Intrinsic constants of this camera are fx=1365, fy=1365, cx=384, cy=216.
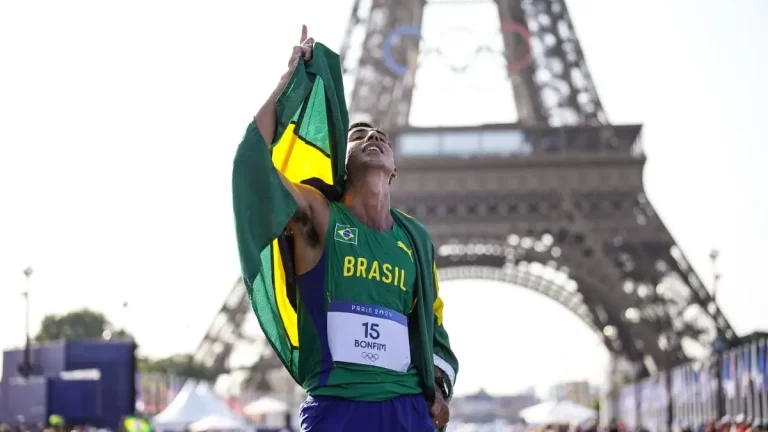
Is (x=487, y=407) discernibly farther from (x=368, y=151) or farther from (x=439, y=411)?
(x=368, y=151)

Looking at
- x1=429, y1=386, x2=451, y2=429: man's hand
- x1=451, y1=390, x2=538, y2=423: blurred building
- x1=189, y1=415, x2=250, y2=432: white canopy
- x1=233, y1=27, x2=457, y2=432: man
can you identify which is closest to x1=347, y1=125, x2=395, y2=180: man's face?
x1=233, y1=27, x2=457, y2=432: man

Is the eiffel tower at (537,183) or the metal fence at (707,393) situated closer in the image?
the metal fence at (707,393)

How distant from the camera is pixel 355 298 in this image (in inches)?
178

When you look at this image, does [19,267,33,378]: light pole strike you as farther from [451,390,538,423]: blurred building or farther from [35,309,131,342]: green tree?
[451,390,538,423]: blurred building

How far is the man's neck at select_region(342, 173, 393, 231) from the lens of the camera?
4.74 metres

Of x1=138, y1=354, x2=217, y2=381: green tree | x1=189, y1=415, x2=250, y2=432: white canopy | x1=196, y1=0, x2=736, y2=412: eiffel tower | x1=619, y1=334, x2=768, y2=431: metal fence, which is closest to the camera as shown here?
x1=619, y1=334, x2=768, y2=431: metal fence

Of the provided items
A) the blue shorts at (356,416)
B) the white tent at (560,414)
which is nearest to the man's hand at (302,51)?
the blue shorts at (356,416)

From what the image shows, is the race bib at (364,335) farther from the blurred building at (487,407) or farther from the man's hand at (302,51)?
the blurred building at (487,407)

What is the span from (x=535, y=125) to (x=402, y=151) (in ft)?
16.4

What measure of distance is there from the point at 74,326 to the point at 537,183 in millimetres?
39159

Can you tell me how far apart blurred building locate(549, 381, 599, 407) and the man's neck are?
10584 centimetres

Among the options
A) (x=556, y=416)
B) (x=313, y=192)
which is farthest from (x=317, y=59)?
(x=556, y=416)

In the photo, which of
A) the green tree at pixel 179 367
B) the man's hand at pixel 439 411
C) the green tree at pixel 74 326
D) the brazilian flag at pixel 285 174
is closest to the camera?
the brazilian flag at pixel 285 174

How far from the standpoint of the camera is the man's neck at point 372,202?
474 cm
